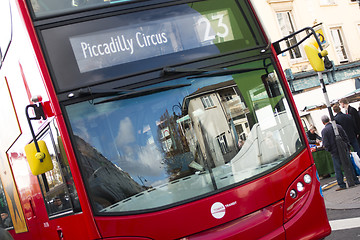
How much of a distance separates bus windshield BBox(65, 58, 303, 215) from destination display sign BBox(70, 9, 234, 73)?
0.40 metres

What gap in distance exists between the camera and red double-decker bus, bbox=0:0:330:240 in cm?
471

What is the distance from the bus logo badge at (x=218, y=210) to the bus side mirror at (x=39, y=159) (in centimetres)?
176

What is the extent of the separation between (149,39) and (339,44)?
883 inches

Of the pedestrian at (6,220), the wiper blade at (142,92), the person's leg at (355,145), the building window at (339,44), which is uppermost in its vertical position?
the building window at (339,44)

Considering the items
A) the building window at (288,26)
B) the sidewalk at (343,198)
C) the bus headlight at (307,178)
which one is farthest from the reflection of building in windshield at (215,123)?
the building window at (288,26)

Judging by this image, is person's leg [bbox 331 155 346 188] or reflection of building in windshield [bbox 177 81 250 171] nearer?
reflection of building in windshield [bbox 177 81 250 171]

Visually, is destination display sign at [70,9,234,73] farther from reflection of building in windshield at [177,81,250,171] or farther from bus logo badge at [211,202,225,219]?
bus logo badge at [211,202,225,219]

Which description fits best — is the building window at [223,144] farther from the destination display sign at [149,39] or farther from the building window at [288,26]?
the building window at [288,26]

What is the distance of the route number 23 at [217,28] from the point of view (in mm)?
5270

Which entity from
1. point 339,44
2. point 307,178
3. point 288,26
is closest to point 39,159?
point 307,178

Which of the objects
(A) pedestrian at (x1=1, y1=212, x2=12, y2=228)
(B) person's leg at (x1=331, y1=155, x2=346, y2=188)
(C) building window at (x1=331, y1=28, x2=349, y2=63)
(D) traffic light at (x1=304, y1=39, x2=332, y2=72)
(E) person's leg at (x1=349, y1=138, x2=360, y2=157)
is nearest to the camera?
(D) traffic light at (x1=304, y1=39, x2=332, y2=72)

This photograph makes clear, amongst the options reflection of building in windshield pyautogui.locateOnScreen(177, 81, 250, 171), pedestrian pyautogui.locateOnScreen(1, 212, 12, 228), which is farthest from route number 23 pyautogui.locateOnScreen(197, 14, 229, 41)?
pedestrian pyautogui.locateOnScreen(1, 212, 12, 228)

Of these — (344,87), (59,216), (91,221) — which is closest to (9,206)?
(59,216)

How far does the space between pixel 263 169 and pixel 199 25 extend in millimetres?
1749
